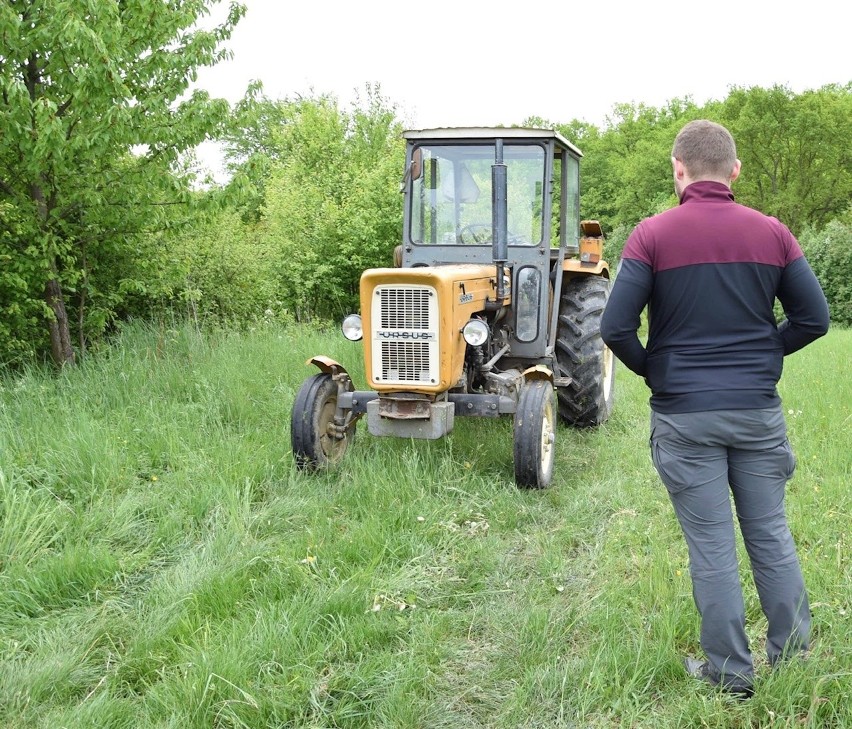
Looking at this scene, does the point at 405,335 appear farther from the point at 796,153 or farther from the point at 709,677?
the point at 796,153

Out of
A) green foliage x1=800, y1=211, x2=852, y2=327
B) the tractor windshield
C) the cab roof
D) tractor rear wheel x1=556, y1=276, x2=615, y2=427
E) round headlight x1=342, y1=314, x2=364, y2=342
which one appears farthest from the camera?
green foliage x1=800, y1=211, x2=852, y2=327

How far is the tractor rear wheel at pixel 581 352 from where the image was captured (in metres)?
6.19

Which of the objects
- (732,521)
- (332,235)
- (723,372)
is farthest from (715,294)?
(332,235)

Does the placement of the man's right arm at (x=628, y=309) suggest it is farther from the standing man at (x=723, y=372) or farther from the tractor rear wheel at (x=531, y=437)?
the tractor rear wheel at (x=531, y=437)

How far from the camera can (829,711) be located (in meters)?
2.50

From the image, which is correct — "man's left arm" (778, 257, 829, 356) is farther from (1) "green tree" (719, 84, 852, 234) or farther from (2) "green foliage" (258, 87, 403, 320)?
(1) "green tree" (719, 84, 852, 234)

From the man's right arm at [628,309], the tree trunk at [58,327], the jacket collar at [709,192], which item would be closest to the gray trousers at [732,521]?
the man's right arm at [628,309]

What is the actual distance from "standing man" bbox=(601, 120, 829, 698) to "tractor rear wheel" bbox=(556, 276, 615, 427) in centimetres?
354

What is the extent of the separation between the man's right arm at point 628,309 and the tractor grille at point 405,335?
2235mm

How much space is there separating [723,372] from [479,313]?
10.5 ft

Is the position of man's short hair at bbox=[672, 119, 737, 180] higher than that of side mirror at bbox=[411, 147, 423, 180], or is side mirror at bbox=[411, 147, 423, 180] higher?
side mirror at bbox=[411, 147, 423, 180]

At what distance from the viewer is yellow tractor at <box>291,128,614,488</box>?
4.91 metres

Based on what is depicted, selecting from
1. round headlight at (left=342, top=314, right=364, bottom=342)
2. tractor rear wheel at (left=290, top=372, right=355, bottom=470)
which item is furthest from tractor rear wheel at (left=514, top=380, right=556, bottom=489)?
tractor rear wheel at (left=290, top=372, right=355, bottom=470)

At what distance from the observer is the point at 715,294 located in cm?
252
